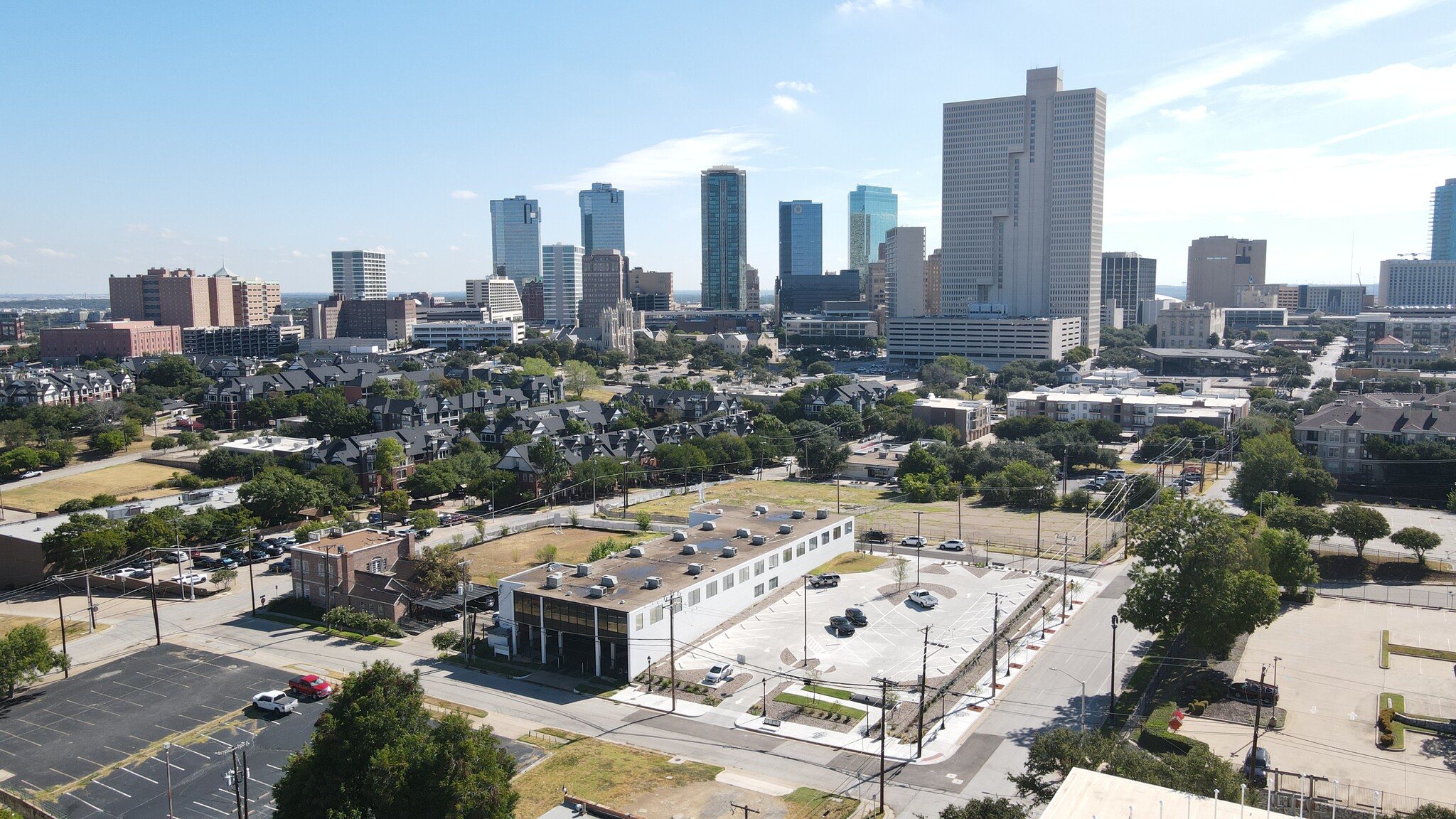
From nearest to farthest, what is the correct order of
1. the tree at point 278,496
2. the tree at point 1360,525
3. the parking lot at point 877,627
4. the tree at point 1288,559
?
1. the parking lot at point 877,627
2. the tree at point 1288,559
3. the tree at point 1360,525
4. the tree at point 278,496

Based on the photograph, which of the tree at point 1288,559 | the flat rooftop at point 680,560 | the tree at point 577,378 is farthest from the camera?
the tree at point 577,378

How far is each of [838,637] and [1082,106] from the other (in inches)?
4582

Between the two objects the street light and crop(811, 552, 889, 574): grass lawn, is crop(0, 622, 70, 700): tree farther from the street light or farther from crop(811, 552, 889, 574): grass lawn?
the street light

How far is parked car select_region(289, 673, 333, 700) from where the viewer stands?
102 ft

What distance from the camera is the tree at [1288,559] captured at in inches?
1476

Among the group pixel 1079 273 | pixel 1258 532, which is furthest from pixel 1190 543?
pixel 1079 273

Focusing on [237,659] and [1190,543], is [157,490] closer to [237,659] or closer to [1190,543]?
[237,659]

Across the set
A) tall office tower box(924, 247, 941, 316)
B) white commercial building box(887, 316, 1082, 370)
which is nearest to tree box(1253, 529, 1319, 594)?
white commercial building box(887, 316, 1082, 370)

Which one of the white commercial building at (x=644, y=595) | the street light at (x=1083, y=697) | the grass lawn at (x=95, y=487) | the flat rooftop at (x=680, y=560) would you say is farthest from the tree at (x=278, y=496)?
the street light at (x=1083, y=697)

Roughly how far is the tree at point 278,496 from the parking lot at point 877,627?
99.2ft

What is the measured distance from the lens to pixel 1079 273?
135 m

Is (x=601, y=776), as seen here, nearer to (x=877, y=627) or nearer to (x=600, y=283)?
(x=877, y=627)

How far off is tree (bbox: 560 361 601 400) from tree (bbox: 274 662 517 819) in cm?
7869

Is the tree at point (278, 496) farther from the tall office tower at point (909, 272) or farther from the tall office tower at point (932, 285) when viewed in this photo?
the tall office tower at point (932, 285)
